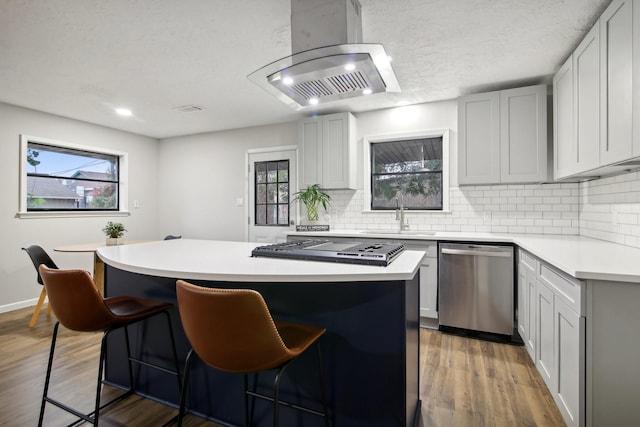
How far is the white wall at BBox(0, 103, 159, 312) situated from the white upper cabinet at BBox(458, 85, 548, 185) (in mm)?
4893

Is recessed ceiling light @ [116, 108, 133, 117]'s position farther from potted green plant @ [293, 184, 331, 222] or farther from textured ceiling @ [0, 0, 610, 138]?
potted green plant @ [293, 184, 331, 222]

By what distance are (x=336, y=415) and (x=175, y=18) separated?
2587 millimetres

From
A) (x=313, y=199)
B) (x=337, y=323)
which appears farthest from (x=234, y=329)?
(x=313, y=199)

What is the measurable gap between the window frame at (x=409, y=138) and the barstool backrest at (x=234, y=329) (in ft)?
10.2

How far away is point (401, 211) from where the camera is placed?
12.4 feet

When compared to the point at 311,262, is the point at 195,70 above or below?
above

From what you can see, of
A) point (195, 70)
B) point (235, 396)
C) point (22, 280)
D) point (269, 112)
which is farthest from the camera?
point (269, 112)

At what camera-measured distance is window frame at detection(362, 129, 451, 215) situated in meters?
3.83

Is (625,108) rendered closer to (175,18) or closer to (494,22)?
(494,22)

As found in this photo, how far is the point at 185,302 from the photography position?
1.24m

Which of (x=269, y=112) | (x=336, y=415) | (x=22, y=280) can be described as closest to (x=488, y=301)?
(x=336, y=415)

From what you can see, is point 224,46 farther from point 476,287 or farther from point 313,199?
point 476,287

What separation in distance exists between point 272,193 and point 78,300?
3522mm

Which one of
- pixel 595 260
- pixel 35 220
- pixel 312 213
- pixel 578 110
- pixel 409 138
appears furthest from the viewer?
pixel 312 213
